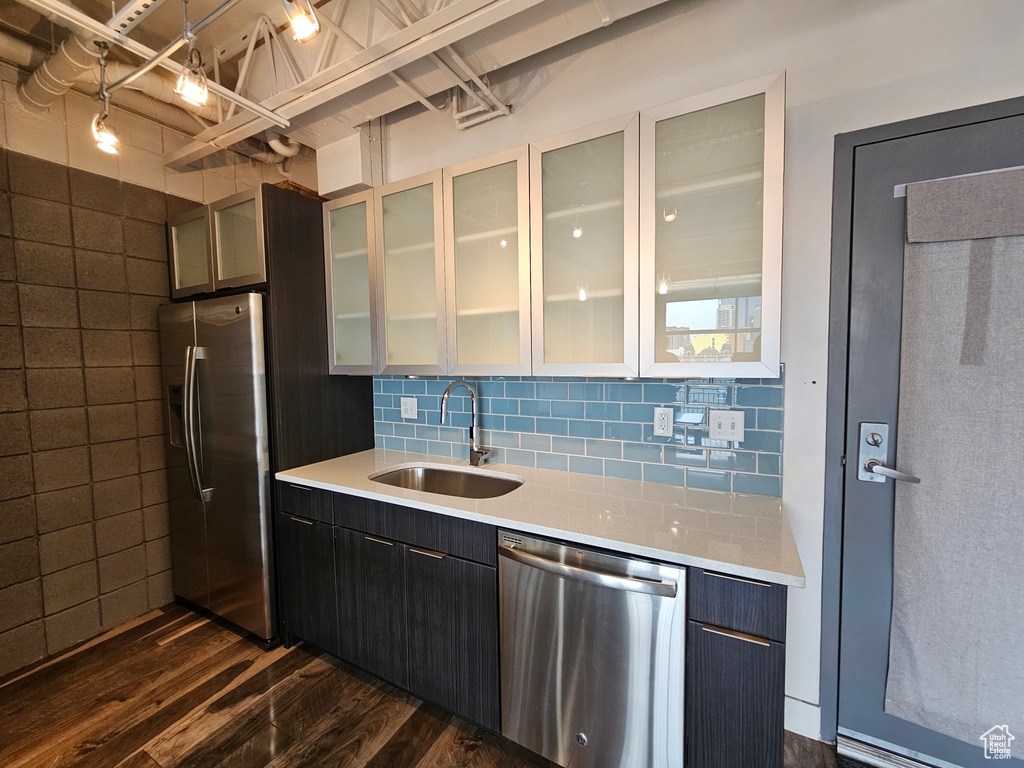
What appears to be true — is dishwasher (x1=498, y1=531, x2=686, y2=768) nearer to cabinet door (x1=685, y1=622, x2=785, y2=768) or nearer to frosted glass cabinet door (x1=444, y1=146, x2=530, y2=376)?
cabinet door (x1=685, y1=622, x2=785, y2=768)

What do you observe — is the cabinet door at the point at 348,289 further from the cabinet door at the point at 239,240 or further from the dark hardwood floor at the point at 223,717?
the dark hardwood floor at the point at 223,717

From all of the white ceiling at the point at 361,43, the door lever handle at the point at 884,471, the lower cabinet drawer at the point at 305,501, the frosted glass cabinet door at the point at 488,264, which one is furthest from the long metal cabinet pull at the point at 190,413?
the door lever handle at the point at 884,471

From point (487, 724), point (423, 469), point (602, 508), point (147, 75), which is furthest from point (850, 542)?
point (147, 75)

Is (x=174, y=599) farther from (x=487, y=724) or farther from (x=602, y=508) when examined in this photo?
(x=602, y=508)

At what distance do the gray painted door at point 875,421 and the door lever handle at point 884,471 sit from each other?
3 centimetres

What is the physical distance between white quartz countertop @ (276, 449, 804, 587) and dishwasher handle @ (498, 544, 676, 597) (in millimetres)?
80

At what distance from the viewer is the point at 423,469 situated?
7.31ft

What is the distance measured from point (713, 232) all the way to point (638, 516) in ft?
3.27

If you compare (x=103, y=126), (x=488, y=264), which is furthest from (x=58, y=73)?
(x=488, y=264)

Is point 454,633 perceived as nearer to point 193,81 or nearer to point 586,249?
point 586,249

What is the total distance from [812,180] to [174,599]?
398 centimetres

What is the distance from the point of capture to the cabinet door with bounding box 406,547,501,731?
1.52 m

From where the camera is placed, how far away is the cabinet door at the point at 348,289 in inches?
87.8

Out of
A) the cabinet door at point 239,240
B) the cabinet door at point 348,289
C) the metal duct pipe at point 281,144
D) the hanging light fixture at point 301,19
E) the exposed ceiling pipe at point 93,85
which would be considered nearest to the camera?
the hanging light fixture at point 301,19
